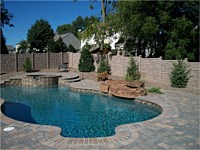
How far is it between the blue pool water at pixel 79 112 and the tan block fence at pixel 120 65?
4.45 metres

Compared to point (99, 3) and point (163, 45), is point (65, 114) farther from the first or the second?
point (99, 3)

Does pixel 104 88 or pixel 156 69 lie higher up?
pixel 156 69

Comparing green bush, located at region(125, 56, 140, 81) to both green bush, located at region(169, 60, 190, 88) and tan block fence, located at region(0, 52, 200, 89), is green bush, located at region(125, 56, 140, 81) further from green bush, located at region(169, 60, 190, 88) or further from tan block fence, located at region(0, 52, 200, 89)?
green bush, located at region(169, 60, 190, 88)

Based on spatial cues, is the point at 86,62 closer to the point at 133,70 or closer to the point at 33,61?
the point at 33,61

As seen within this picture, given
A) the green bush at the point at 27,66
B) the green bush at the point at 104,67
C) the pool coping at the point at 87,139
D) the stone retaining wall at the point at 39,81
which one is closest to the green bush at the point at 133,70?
the green bush at the point at 104,67

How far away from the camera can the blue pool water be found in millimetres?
7824

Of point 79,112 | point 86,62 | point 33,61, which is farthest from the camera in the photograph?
point 33,61

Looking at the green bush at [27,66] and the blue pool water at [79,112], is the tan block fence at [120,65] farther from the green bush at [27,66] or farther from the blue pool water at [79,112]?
the blue pool water at [79,112]

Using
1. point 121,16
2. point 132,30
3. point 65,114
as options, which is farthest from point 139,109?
point 121,16

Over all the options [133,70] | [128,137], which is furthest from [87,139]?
[133,70]

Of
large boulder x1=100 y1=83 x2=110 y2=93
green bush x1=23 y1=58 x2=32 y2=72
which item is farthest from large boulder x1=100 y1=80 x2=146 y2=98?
green bush x1=23 y1=58 x2=32 y2=72

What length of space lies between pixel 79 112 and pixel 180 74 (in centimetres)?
684

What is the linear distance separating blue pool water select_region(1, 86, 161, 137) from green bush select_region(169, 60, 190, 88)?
3902 mm

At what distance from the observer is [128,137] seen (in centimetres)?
575
